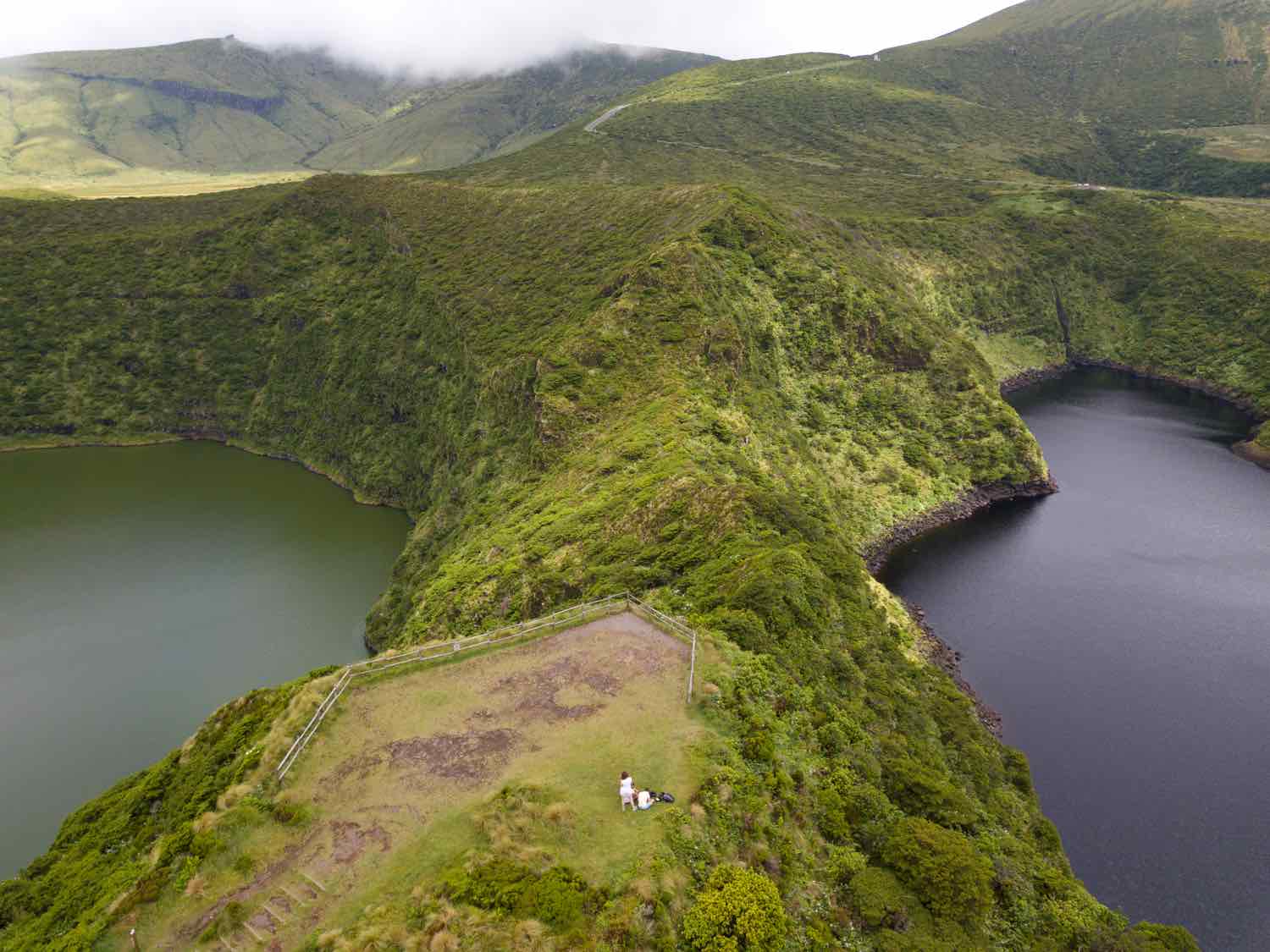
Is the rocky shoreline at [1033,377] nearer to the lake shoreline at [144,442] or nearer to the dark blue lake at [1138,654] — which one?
the dark blue lake at [1138,654]

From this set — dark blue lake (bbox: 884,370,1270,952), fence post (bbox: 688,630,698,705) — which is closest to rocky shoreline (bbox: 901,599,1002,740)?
dark blue lake (bbox: 884,370,1270,952)

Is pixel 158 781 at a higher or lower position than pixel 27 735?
higher

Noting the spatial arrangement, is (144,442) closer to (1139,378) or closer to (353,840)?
(353,840)

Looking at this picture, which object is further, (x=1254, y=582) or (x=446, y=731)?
(x=1254, y=582)

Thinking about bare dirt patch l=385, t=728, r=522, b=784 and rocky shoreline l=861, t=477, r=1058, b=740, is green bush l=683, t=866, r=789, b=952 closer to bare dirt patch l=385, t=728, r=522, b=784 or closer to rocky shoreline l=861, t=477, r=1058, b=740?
bare dirt patch l=385, t=728, r=522, b=784

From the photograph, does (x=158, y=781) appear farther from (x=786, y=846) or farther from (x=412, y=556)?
(x=412, y=556)

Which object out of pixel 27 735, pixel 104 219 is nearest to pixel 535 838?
pixel 27 735

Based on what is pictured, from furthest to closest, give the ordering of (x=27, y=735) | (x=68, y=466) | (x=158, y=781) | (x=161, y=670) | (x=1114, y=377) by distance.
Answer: (x=1114, y=377) < (x=68, y=466) < (x=161, y=670) < (x=27, y=735) < (x=158, y=781)
